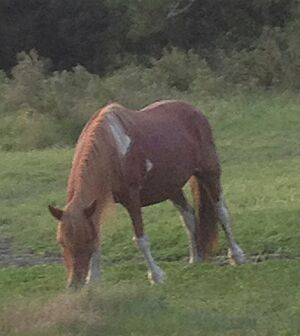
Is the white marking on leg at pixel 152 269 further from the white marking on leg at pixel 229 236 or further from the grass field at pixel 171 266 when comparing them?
the white marking on leg at pixel 229 236

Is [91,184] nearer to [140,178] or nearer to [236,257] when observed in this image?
[140,178]

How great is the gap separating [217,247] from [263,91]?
16.0 meters

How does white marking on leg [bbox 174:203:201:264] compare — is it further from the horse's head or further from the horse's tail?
the horse's head

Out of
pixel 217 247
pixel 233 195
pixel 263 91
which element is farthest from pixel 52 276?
pixel 263 91

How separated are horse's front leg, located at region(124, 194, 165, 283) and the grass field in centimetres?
10

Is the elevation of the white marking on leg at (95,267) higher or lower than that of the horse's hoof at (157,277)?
higher

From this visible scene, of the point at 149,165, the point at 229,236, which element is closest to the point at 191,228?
the point at 229,236

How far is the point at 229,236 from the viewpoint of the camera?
9.84m

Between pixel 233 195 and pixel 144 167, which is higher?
pixel 144 167

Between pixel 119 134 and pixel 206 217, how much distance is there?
141 centimetres

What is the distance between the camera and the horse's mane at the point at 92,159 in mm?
8555

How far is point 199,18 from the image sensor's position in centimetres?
3478

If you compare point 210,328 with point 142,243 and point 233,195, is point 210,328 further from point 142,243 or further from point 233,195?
point 233,195

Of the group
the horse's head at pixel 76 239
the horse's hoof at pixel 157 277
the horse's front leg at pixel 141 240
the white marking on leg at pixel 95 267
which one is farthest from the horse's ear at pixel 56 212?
the horse's hoof at pixel 157 277
